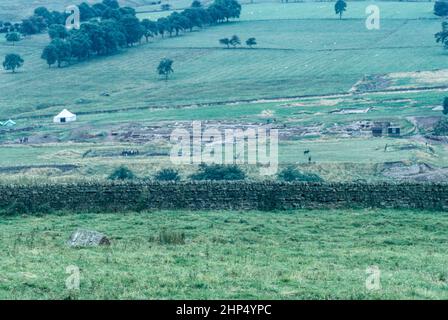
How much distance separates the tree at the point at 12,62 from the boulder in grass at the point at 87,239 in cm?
8244

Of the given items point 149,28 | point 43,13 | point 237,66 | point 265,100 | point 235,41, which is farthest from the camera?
point 43,13

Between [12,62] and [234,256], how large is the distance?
85.6m

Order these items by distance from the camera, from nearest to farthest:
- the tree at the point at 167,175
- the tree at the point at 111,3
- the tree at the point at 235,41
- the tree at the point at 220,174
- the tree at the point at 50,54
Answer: the tree at the point at 220,174
the tree at the point at 167,175
the tree at the point at 50,54
the tree at the point at 235,41
the tree at the point at 111,3

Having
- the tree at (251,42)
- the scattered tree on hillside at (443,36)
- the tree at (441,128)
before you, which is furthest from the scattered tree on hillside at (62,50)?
the tree at (441,128)

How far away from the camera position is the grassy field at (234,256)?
17.0m

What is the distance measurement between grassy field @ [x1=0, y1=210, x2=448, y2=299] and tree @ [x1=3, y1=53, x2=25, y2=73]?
7762 cm

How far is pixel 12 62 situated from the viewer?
102938 millimetres

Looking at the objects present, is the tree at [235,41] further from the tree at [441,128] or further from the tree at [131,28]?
the tree at [441,128]

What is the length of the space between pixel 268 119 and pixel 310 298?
170 feet

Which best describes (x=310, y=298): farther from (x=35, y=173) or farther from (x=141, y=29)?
(x=141, y=29)

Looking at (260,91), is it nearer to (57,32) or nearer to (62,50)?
(62,50)

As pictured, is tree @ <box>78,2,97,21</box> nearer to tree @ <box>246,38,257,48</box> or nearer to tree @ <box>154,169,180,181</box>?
tree @ <box>246,38,257,48</box>

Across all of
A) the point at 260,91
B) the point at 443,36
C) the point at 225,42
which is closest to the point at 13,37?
the point at 225,42
